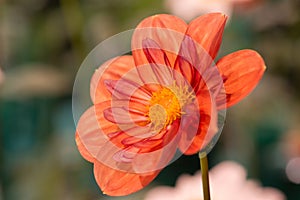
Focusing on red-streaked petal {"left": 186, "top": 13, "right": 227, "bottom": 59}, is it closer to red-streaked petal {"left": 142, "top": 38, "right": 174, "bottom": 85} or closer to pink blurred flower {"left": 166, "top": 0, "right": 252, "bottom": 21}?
red-streaked petal {"left": 142, "top": 38, "right": 174, "bottom": 85}

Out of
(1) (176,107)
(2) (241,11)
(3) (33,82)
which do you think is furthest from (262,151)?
(1) (176,107)

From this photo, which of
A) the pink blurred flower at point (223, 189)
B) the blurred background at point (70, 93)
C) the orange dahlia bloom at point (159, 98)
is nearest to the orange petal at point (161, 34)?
the orange dahlia bloom at point (159, 98)

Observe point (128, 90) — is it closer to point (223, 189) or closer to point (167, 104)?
point (167, 104)

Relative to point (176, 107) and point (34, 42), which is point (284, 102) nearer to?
point (34, 42)

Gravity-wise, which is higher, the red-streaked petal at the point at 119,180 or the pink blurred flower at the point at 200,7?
the red-streaked petal at the point at 119,180

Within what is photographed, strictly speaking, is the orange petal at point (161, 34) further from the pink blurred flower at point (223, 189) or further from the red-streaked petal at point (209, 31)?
the pink blurred flower at point (223, 189)

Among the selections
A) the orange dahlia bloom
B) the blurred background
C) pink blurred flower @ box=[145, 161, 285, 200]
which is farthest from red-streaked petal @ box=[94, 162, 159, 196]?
the blurred background
